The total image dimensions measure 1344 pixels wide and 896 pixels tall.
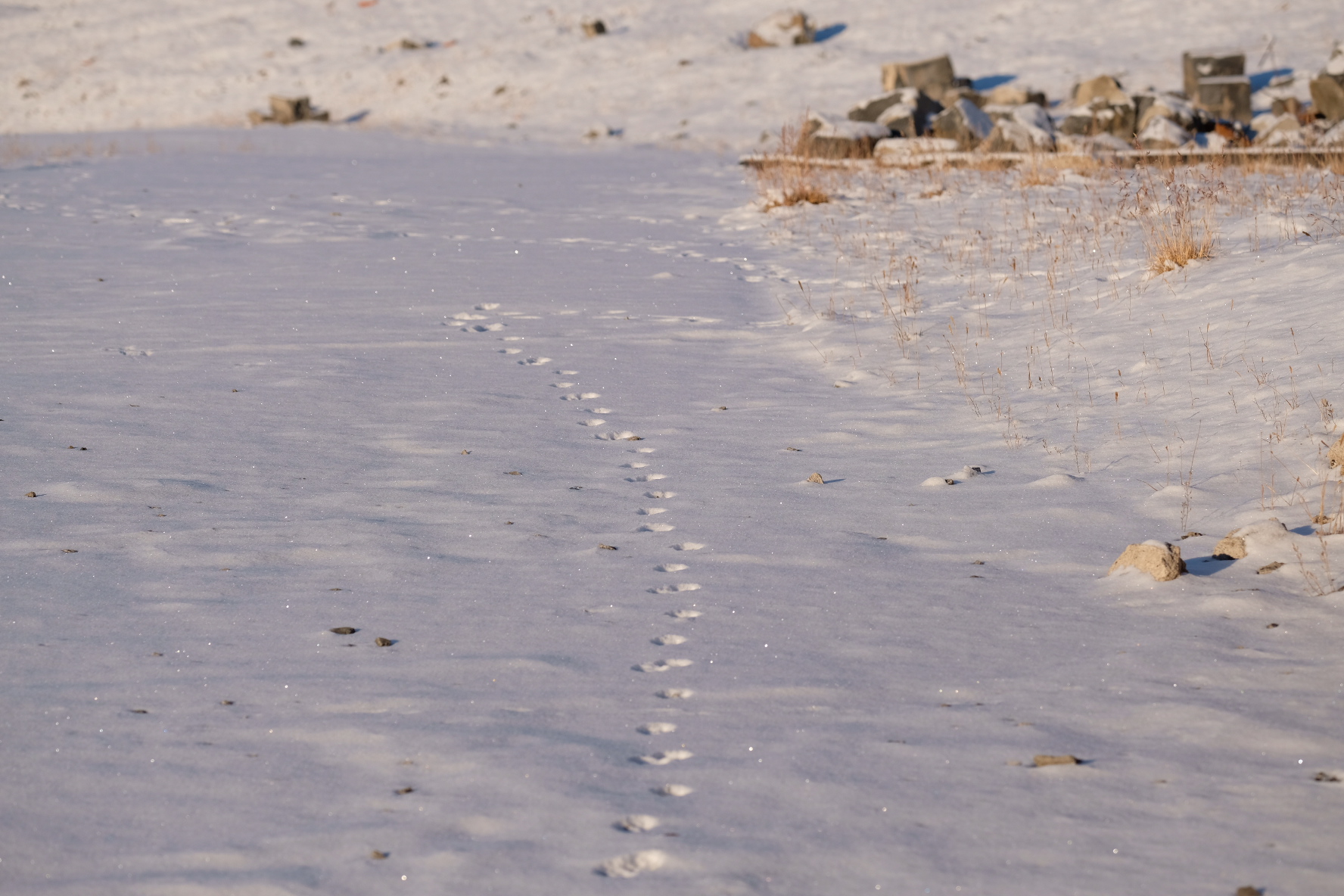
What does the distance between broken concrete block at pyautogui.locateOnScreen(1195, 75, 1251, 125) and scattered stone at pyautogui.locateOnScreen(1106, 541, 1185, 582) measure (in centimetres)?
1725

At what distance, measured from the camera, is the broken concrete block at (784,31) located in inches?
1069

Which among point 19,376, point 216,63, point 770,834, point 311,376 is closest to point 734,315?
point 311,376

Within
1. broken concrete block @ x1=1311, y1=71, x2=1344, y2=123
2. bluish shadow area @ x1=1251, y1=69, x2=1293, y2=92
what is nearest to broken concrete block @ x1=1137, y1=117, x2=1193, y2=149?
broken concrete block @ x1=1311, y1=71, x2=1344, y2=123

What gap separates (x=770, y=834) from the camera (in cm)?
234

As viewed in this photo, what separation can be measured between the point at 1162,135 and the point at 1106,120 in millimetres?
2008

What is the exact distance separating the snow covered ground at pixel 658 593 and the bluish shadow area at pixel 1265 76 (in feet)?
52.6

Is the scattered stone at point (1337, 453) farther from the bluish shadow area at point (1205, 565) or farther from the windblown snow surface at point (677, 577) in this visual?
the bluish shadow area at point (1205, 565)

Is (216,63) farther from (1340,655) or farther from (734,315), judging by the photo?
(1340,655)

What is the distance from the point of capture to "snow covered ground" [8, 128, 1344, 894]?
2332 millimetres

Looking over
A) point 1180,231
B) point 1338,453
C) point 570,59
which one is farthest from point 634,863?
point 570,59

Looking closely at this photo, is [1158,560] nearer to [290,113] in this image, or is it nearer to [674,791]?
[674,791]

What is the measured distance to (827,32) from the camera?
92.6 feet

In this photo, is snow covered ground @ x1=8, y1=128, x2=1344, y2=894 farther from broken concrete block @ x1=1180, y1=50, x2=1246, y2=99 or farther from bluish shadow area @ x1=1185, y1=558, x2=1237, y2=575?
broken concrete block @ x1=1180, y1=50, x2=1246, y2=99

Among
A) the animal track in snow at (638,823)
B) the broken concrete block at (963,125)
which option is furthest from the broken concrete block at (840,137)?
the animal track in snow at (638,823)
